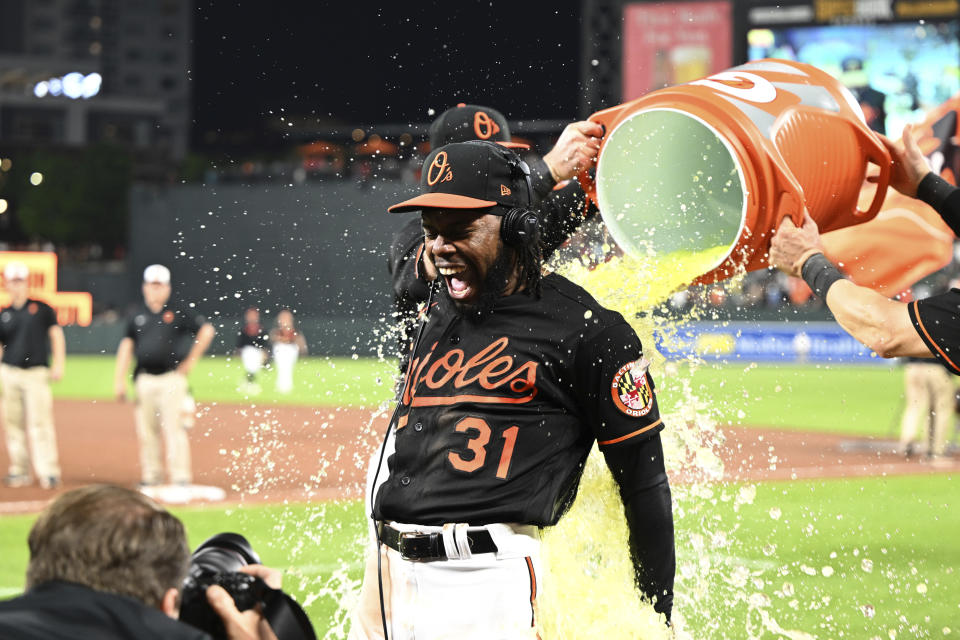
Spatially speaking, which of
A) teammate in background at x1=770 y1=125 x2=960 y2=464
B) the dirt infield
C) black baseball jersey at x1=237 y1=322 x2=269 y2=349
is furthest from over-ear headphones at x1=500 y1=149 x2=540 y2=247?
black baseball jersey at x1=237 y1=322 x2=269 y2=349

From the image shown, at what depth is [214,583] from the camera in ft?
7.29

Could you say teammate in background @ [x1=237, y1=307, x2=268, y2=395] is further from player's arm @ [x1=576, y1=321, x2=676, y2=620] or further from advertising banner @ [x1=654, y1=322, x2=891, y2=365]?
player's arm @ [x1=576, y1=321, x2=676, y2=620]

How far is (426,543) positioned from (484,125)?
1.71 m

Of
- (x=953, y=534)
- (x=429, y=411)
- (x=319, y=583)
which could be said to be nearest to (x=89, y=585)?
(x=429, y=411)

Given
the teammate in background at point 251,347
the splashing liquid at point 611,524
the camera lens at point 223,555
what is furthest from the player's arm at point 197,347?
the teammate in background at point 251,347

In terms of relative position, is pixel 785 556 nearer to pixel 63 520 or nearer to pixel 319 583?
pixel 319 583

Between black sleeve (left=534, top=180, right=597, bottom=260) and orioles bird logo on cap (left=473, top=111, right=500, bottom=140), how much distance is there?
1.19 feet

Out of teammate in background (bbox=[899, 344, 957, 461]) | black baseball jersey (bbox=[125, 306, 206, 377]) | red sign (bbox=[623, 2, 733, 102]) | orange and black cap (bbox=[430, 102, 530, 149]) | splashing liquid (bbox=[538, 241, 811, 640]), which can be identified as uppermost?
red sign (bbox=[623, 2, 733, 102])

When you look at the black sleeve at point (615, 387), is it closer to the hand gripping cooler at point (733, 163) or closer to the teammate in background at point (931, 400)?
the hand gripping cooler at point (733, 163)

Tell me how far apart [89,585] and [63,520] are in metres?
0.12

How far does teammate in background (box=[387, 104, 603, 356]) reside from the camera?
3.71m

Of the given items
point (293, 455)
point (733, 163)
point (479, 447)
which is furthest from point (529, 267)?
point (293, 455)

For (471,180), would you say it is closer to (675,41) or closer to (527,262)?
(527,262)

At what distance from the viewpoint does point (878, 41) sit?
99.6 ft
